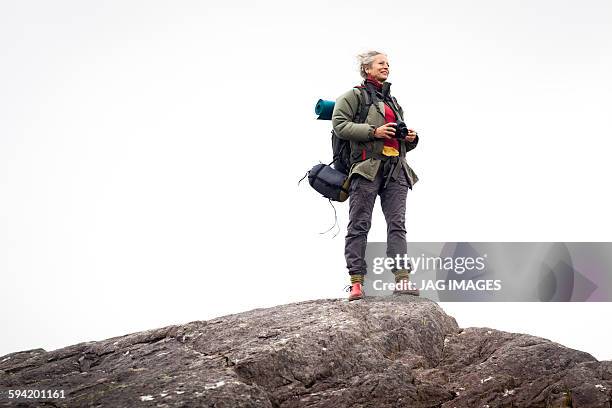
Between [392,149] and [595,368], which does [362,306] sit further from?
[595,368]

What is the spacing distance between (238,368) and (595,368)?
4.04m

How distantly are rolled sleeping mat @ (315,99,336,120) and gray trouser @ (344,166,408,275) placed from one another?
1.42 m

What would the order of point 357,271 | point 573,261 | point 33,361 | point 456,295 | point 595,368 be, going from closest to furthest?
point 595,368
point 33,361
point 357,271
point 456,295
point 573,261

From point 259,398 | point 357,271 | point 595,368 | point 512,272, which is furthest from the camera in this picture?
point 512,272

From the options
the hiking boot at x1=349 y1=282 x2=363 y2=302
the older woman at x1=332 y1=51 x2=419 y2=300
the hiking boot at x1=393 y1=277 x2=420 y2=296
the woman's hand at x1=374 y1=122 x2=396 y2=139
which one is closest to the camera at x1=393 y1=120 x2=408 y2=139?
the older woman at x1=332 y1=51 x2=419 y2=300

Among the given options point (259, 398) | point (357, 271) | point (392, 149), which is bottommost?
point (259, 398)

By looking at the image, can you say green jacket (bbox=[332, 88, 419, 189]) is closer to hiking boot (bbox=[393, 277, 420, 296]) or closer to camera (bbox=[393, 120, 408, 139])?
camera (bbox=[393, 120, 408, 139])

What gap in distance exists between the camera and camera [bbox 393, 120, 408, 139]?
10.2m

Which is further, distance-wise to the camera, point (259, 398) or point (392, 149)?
point (392, 149)

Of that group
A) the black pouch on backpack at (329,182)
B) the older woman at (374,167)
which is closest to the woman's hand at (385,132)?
the older woman at (374,167)

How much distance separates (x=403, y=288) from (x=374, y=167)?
1.88m

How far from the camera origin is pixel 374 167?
10.2m

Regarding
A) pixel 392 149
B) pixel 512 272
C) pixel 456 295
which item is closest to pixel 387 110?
pixel 392 149

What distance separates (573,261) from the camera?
1435 centimetres
